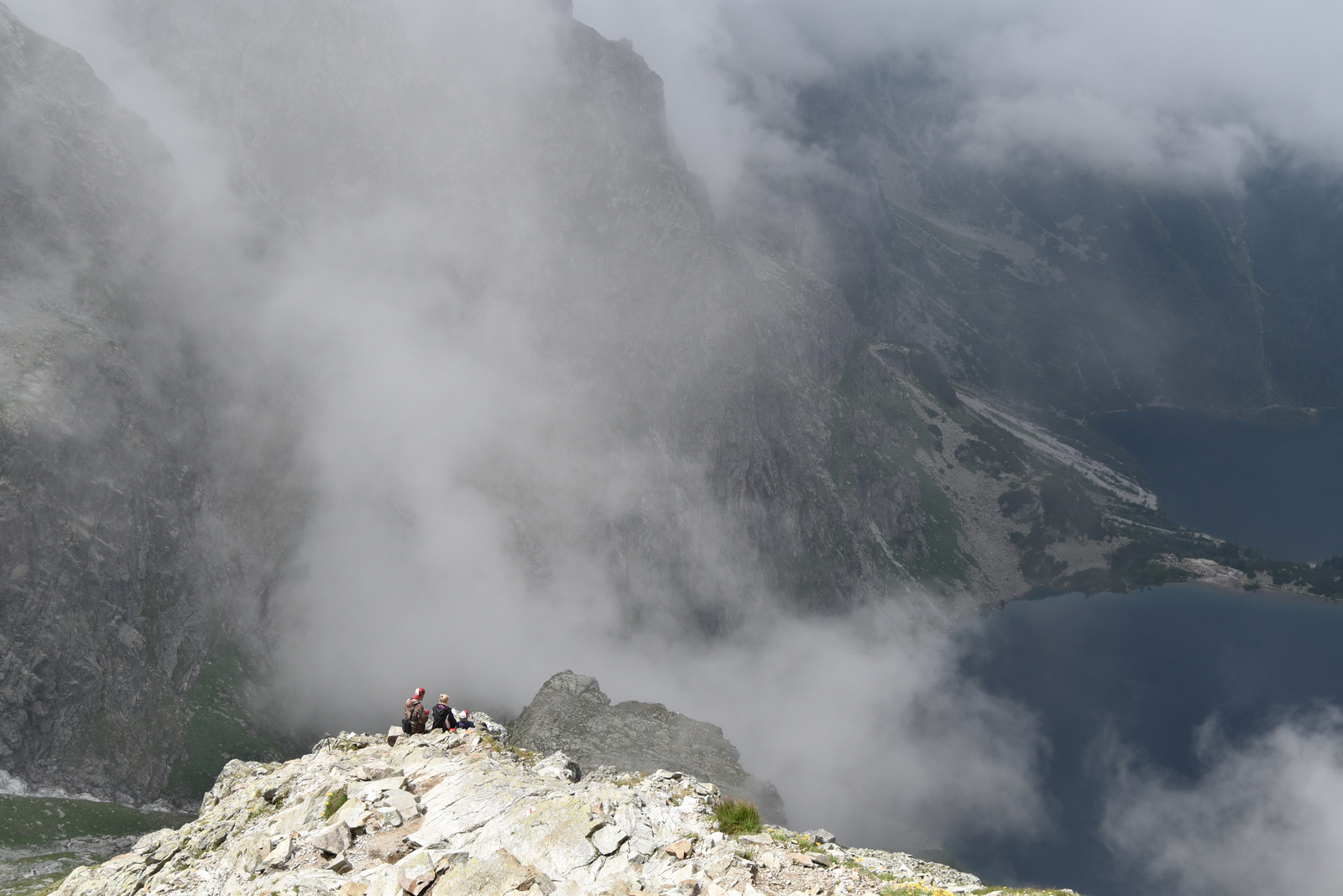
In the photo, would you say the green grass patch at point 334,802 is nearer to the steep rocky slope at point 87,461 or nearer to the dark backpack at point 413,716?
the dark backpack at point 413,716

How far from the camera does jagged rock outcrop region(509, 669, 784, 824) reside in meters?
102

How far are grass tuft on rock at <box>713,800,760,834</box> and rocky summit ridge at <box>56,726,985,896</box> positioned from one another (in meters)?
0.42

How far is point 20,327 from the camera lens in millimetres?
153875

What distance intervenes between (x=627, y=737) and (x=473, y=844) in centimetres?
8399

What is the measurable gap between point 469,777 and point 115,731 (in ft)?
512

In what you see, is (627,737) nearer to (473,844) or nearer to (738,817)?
(738,817)

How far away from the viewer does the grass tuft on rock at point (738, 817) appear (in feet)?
105

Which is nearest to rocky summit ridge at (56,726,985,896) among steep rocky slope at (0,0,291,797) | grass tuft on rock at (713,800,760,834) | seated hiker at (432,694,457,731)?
grass tuft on rock at (713,800,760,834)

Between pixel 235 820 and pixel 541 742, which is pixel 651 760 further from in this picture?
pixel 235 820

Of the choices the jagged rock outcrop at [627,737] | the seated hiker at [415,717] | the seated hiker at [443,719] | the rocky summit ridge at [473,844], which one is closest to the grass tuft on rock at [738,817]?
the rocky summit ridge at [473,844]

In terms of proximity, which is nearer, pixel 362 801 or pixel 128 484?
pixel 362 801

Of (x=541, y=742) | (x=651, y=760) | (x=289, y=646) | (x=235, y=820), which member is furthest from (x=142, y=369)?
(x=235, y=820)

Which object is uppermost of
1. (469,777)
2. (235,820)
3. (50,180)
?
(50,180)

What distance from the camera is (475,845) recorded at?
30203mm
